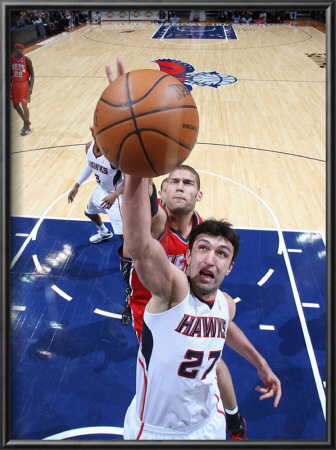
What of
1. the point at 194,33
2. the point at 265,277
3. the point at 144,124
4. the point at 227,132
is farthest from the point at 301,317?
the point at 194,33

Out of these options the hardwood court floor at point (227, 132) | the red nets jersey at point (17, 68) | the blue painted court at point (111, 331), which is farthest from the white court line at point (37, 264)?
the red nets jersey at point (17, 68)

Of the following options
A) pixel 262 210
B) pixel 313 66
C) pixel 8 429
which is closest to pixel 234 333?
pixel 8 429

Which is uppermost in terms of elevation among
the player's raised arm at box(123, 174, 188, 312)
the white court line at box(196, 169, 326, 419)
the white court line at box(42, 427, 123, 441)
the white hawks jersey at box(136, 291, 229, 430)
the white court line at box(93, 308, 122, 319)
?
the player's raised arm at box(123, 174, 188, 312)

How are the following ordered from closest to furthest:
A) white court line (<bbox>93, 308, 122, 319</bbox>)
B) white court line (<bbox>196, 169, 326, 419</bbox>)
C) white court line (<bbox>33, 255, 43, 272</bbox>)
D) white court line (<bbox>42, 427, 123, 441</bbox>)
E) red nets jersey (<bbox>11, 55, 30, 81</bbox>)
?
red nets jersey (<bbox>11, 55, 30, 81</bbox>)
white court line (<bbox>42, 427, 123, 441</bbox>)
white court line (<bbox>196, 169, 326, 419</bbox>)
white court line (<bbox>93, 308, 122, 319</bbox>)
white court line (<bbox>33, 255, 43, 272</bbox>)

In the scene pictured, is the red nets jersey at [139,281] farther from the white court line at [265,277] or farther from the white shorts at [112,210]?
the white court line at [265,277]

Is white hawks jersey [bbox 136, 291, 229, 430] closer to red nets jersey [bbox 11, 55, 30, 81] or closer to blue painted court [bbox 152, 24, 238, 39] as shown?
red nets jersey [bbox 11, 55, 30, 81]

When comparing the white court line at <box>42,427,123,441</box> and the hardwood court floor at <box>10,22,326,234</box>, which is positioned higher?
the hardwood court floor at <box>10,22,326,234</box>

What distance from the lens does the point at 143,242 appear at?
5.14 ft

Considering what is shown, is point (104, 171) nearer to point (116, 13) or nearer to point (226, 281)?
point (226, 281)

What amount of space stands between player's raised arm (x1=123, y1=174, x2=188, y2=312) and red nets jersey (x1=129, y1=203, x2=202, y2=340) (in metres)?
1.17

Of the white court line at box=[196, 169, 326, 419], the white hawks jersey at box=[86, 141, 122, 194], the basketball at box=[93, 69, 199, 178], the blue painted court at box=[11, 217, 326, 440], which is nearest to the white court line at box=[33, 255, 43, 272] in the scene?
the blue painted court at box=[11, 217, 326, 440]

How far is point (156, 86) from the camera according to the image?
1617mm

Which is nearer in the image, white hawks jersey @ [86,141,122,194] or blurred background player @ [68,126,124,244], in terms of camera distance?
blurred background player @ [68,126,124,244]

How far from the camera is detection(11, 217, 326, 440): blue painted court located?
10.1ft
